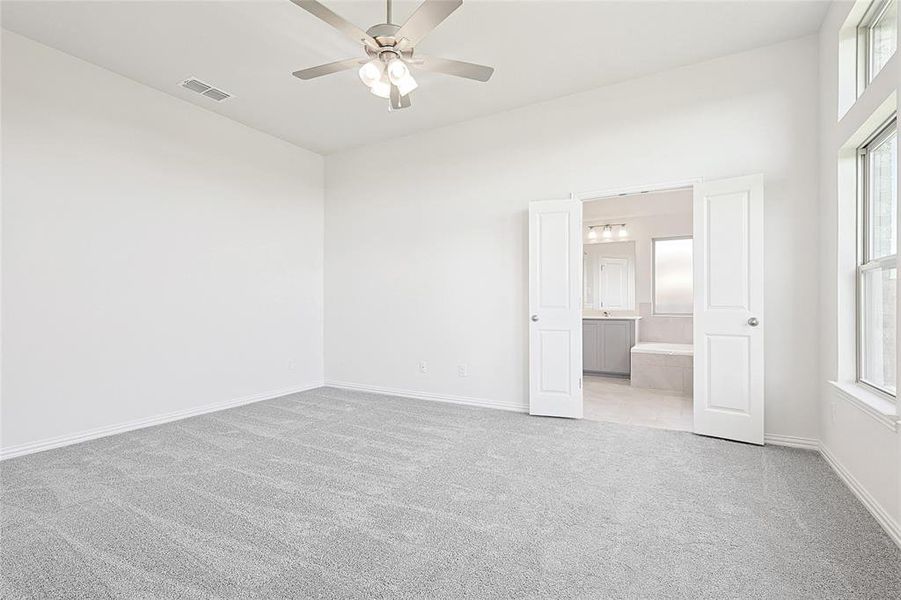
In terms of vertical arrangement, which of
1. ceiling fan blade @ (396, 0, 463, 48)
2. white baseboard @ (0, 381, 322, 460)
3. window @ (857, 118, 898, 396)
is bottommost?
white baseboard @ (0, 381, 322, 460)

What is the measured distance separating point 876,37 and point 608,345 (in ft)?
14.3

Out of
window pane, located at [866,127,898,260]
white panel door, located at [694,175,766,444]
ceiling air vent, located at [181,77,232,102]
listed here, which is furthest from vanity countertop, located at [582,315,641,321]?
ceiling air vent, located at [181,77,232,102]

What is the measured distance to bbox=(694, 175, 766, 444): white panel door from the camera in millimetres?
3328

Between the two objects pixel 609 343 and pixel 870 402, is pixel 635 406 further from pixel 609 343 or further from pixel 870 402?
pixel 870 402

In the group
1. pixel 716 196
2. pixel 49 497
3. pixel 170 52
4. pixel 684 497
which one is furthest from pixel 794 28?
pixel 49 497

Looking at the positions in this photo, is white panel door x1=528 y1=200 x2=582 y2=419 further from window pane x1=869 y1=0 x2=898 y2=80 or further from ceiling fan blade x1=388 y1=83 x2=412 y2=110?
window pane x1=869 y1=0 x2=898 y2=80

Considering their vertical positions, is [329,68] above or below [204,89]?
below

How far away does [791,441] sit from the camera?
3307 mm

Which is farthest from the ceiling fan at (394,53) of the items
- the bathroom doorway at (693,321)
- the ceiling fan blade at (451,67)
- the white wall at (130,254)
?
the white wall at (130,254)

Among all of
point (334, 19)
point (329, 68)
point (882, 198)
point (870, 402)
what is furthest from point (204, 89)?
point (870, 402)

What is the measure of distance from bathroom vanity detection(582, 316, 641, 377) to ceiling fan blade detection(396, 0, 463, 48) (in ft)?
16.3

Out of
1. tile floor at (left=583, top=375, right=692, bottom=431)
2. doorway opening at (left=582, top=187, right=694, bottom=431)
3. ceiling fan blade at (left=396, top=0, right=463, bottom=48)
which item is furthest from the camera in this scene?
doorway opening at (left=582, top=187, right=694, bottom=431)

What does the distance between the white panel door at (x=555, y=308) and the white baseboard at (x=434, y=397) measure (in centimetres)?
28

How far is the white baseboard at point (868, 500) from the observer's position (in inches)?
79.0
